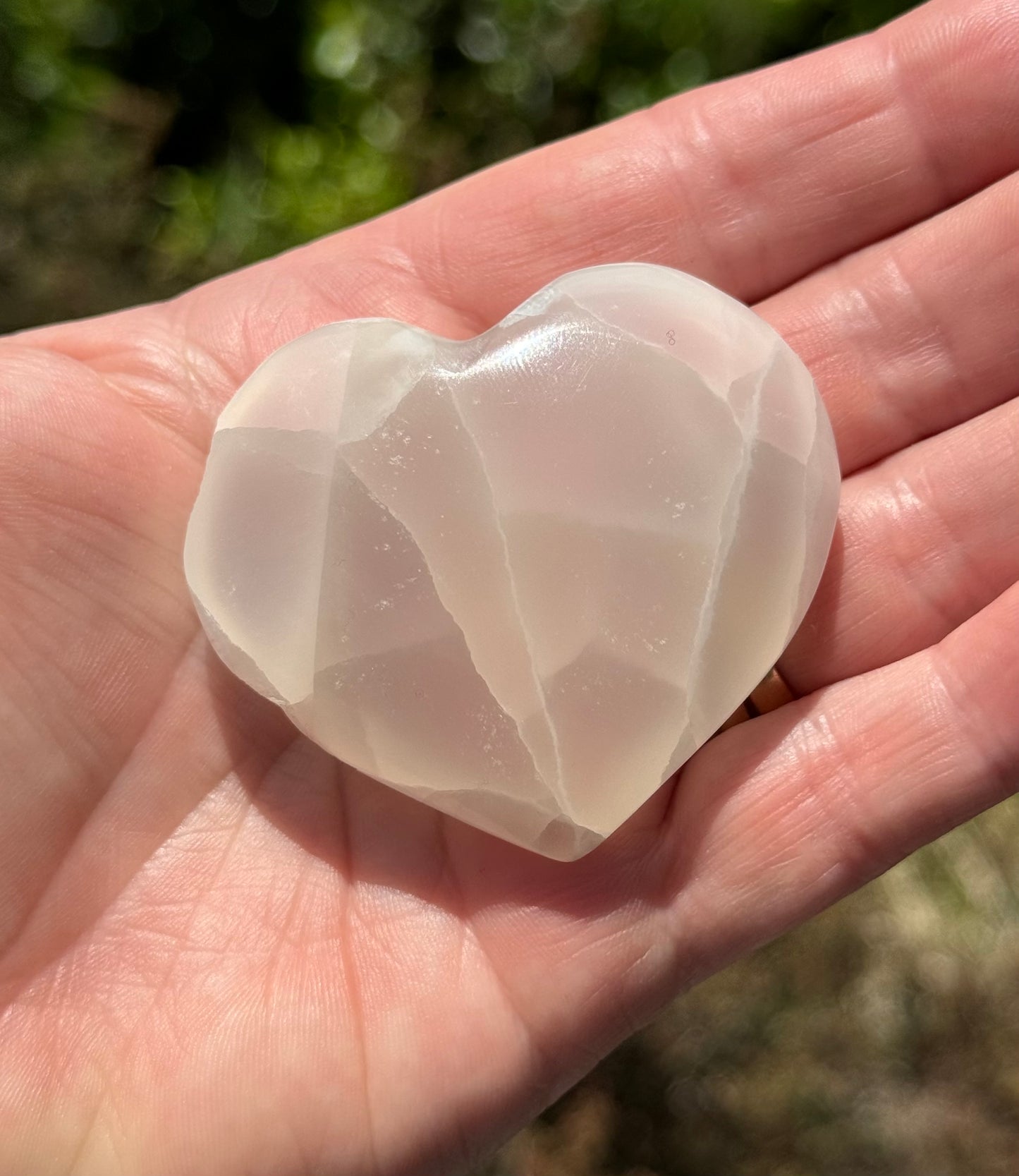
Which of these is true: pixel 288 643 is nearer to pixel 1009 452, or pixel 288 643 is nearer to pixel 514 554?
pixel 514 554

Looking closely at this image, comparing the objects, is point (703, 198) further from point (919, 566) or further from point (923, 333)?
point (919, 566)

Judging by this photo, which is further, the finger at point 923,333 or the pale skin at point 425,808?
the finger at point 923,333

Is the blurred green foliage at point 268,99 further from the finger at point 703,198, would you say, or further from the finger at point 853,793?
the finger at point 853,793

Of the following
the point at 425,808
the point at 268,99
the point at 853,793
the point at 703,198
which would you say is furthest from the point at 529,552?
the point at 268,99

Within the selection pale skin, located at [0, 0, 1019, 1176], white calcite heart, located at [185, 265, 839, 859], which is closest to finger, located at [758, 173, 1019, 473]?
pale skin, located at [0, 0, 1019, 1176]

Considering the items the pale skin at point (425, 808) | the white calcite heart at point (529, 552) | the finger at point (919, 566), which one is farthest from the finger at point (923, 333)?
the white calcite heart at point (529, 552)
